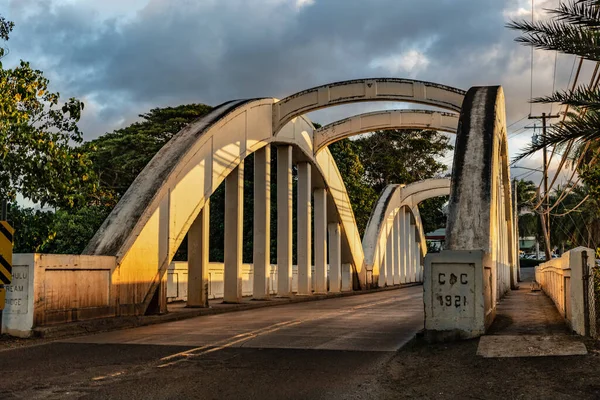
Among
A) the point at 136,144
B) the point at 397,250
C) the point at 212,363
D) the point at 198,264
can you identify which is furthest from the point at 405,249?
the point at 212,363

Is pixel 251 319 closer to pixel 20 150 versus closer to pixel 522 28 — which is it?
pixel 20 150

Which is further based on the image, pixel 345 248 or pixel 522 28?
pixel 345 248

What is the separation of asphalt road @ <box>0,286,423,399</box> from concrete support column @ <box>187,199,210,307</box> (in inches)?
174

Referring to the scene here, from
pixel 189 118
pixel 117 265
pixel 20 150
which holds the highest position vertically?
pixel 189 118

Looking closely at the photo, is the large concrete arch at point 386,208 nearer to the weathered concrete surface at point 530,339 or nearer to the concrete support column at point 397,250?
the concrete support column at point 397,250

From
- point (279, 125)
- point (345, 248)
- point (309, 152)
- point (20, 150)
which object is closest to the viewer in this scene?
A: point (20, 150)

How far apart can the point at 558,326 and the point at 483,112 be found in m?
6.73

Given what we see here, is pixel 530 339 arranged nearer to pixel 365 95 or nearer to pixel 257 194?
pixel 365 95

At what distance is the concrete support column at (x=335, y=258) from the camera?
102ft

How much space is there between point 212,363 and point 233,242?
12172 millimetres

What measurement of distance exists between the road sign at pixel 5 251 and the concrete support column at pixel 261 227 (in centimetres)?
1211

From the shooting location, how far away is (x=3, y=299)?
10.8 metres

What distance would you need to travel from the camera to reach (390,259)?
4475cm

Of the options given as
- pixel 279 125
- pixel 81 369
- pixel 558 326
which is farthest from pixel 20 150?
pixel 279 125
